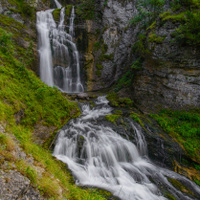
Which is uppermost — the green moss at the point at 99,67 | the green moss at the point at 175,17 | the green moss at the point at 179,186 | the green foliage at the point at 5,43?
the green moss at the point at 175,17

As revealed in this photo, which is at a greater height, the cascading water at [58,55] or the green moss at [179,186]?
the cascading water at [58,55]

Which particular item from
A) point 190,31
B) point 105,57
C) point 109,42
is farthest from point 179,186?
point 109,42

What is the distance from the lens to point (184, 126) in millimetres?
8766

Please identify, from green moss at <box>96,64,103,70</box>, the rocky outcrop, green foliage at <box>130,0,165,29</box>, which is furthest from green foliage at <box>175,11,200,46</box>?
the rocky outcrop

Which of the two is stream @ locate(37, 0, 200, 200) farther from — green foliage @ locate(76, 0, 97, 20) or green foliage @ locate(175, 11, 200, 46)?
green foliage @ locate(76, 0, 97, 20)

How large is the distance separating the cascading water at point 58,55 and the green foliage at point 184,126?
36.2 feet

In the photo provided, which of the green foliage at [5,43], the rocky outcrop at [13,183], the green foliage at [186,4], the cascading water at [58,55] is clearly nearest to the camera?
the rocky outcrop at [13,183]

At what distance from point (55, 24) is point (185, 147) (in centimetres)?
2026

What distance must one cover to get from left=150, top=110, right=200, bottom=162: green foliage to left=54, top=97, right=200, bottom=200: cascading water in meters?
2.09

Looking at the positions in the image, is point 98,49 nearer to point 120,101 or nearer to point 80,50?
point 80,50

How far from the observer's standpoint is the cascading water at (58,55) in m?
15.0

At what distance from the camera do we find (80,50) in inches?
710

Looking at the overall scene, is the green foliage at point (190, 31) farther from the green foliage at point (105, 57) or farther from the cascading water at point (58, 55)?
the cascading water at point (58, 55)

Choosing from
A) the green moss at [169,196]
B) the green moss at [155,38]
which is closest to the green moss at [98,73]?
the green moss at [155,38]
